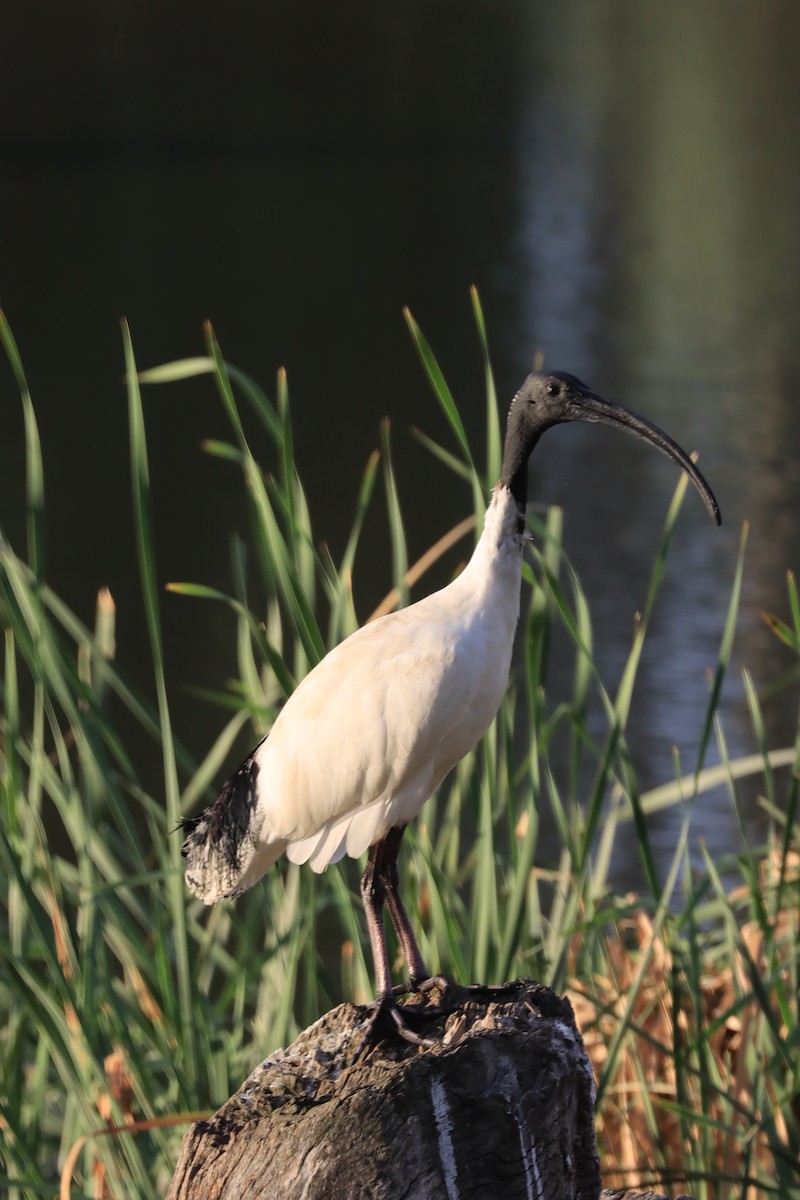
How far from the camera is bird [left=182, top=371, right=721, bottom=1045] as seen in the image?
2.50m

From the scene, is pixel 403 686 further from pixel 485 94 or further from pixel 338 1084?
pixel 485 94

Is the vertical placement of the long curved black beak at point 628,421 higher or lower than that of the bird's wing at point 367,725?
higher

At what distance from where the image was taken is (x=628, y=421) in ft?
8.32

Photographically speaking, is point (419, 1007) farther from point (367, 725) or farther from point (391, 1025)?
point (367, 725)

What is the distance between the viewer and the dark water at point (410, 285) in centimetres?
915

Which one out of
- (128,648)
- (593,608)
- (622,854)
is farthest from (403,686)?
(593,608)

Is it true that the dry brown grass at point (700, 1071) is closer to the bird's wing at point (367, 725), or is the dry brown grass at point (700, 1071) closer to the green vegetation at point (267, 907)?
the green vegetation at point (267, 907)

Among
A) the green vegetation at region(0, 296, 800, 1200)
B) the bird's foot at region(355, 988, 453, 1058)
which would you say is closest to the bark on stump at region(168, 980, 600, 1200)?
the bird's foot at region(355, 988, 453, 1058)

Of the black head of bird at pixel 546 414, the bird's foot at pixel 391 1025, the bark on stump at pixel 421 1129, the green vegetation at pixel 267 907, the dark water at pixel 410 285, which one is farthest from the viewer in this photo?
the dark water at pixel 410 285

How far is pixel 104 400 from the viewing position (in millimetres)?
12477

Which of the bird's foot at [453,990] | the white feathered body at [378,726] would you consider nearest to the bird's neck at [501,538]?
the white feathered body at [378,726]

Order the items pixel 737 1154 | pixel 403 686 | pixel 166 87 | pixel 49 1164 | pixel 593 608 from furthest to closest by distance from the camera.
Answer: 1. pixel 166 87
2. pixel 593 608
3. pixel 49 1164
4. pixel 737 1154
5. pixel 403 686

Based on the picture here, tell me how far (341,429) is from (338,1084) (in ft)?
32.6

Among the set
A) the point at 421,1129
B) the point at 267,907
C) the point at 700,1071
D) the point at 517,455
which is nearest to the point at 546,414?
the point at 517,455
